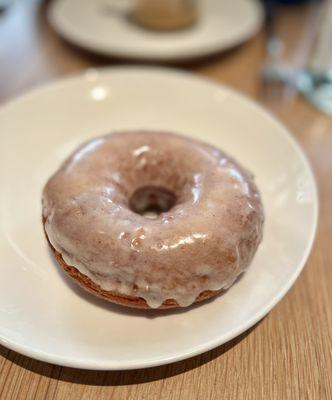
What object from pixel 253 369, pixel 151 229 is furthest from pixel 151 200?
pixel 253 369

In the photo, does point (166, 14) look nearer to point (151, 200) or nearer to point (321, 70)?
point (321, 70)

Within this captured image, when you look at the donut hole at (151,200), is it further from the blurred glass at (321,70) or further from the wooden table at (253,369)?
the blurred glass at (321,70)

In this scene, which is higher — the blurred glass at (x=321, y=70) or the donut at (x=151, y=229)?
the donut at (x=151, y=229)

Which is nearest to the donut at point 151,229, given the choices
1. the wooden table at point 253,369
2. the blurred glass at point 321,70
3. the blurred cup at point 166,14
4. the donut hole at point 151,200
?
the donut hole at point 151,200

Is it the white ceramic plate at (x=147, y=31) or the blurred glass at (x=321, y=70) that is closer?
the blurred glass at (x=321, y=70)

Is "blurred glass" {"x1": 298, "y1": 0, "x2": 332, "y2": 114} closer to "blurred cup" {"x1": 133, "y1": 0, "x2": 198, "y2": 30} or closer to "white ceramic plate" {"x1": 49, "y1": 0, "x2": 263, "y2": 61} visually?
"white ceramic plate" {"x1": 49, "y1": 0, "x2": 263, "y2": 61}

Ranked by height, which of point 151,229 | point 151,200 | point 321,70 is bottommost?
point 321,70
